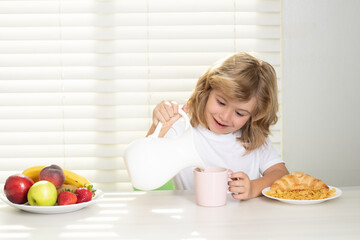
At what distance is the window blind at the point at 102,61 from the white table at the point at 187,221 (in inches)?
42.2

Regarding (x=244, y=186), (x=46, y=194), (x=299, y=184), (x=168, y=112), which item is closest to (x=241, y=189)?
(x=244, y=186)

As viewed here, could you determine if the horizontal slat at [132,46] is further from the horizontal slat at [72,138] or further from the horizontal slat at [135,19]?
the horizontal slat at [72,138]

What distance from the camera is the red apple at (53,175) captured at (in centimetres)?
104

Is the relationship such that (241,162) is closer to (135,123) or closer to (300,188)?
(300,188)

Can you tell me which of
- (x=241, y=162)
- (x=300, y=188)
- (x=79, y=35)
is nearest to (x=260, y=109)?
(x=241, y=162)

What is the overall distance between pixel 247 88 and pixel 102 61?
3.35 ft

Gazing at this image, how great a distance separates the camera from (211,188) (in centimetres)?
105

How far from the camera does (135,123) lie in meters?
2.18

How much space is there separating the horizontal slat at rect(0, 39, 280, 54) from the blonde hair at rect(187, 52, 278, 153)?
661 millimetres

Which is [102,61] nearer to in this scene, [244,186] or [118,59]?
[118,59]

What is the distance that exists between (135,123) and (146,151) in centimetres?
125

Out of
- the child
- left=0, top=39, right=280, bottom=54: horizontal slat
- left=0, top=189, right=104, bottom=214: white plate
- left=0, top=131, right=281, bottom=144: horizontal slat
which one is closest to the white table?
left=0, top=189, right=104, bottom=214: white plate

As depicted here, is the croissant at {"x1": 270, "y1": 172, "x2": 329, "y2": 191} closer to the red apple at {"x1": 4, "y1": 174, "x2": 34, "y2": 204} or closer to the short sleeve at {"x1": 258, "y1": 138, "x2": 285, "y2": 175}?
the short sleeve at {"x1": 258, "y1": 138, "x2": 285, "y2": 175}

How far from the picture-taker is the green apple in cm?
99
